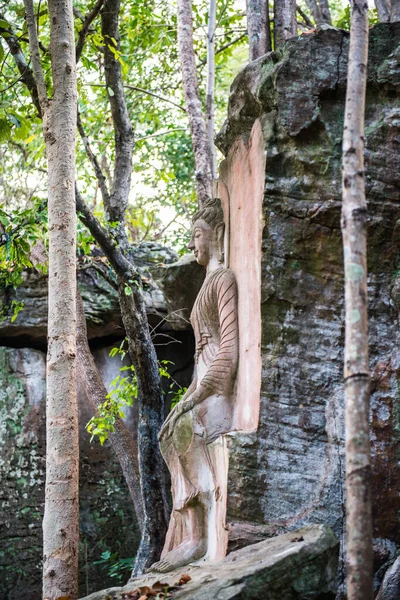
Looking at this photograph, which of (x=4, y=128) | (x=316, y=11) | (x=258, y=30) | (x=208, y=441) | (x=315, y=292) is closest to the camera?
(x=315, y=292)

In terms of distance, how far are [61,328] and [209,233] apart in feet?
6.97

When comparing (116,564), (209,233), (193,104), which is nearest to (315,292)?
(209,233)

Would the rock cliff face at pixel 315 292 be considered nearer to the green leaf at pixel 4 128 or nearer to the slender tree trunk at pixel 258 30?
the green leaf at pixel 4 128

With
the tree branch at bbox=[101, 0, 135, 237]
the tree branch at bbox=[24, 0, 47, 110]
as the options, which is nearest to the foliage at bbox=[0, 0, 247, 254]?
the tree branch at bbox=[101, 0, 135, 237]

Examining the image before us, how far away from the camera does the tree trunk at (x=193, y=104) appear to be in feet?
32.8

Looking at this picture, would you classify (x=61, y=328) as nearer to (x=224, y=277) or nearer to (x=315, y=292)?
(x=224, y=277)

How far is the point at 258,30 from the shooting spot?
29.1ft

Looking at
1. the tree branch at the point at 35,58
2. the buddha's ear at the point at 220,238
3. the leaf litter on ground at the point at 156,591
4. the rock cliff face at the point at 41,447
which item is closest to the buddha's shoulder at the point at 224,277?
the buddha's ear at the point at 220,238

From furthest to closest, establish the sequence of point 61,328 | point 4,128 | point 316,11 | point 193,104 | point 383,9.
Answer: point 193,104 → point 316,11 → point 383,9 → point 4,128 → point 61,328

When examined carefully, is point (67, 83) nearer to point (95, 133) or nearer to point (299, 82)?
point (299, 82)

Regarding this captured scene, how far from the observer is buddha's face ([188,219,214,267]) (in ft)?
23.7

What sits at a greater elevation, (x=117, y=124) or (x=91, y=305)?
(x=117, y=124)

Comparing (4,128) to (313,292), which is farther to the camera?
(4,128)

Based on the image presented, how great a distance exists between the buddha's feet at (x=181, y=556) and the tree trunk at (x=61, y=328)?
3.11 ft
